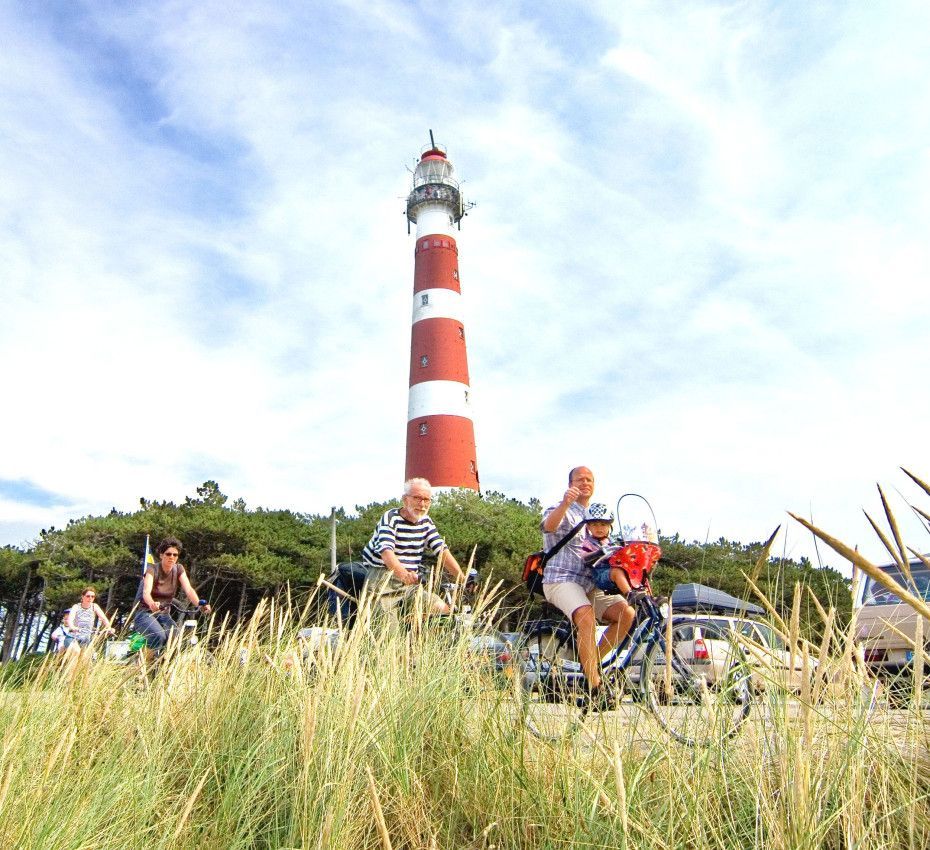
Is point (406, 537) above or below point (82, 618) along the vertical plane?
above

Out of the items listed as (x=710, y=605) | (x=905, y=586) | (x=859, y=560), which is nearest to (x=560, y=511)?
(x=710, y=605)

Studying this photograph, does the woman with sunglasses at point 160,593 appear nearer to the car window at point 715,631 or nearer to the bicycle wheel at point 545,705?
the bicycle wheel at point 545,705

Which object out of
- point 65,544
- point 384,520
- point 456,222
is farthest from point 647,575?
point 456,222

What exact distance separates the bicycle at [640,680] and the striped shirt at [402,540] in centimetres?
91

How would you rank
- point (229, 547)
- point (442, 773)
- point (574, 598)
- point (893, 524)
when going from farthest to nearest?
point (229, 547) < point (574, 598) < point (442, 773) < point (893, 524)

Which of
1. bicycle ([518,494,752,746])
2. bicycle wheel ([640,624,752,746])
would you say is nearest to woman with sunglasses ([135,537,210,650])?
bicycle ([518,494,752,746])

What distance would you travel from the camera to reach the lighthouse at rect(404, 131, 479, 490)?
27.9 m

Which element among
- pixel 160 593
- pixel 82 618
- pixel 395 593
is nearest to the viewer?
pixel 395 593

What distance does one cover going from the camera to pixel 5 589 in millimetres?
30703

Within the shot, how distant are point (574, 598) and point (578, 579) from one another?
153mm

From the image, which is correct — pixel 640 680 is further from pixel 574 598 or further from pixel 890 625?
pixel 890 625

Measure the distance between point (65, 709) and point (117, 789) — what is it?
3.79ft

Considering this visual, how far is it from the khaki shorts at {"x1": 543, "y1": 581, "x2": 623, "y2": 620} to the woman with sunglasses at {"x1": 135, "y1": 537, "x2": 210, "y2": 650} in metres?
3.01

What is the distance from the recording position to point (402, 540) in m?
5.21
